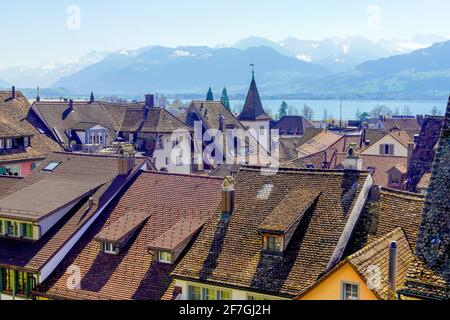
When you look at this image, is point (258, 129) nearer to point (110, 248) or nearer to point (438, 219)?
point (110, 248)

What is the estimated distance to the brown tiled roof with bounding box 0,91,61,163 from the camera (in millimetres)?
54812

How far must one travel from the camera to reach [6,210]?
97.9ft

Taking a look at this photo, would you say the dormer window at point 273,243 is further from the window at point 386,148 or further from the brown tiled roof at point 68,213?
the window at point 386,148

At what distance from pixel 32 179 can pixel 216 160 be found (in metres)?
30.2

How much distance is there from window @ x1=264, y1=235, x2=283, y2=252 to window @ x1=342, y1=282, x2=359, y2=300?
15.6ft

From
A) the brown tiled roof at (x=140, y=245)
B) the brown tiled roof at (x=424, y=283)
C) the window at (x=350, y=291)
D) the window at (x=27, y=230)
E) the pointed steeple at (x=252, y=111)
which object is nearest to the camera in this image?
the brown tiled roof at (x=424, y=283)

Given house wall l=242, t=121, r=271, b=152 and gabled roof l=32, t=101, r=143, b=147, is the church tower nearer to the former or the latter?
house wall l=242, t=121, r=271, b=152

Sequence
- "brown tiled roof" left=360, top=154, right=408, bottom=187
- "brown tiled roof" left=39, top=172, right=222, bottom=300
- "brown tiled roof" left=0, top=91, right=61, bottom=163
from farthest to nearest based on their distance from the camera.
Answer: "brown tiled roof" left=0, top=91, right=61, bottom=163, "brown tiled roof" left=360, top=154, right=408, bottom=187, "brown tiled roof" left=39, top=172, right=222, bottom=300

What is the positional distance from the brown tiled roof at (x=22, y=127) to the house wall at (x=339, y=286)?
130ft

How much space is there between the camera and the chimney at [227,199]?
25.7 meters

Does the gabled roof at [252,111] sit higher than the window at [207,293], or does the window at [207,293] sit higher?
the gabled roof at [252,111]

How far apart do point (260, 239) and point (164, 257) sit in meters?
4.23

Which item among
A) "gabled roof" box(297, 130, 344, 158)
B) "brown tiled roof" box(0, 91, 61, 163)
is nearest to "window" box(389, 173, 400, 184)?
"gabled roof" box(297, 130, 344, 158)

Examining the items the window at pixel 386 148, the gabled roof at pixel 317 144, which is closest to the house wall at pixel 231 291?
the window at pixel 386 148
